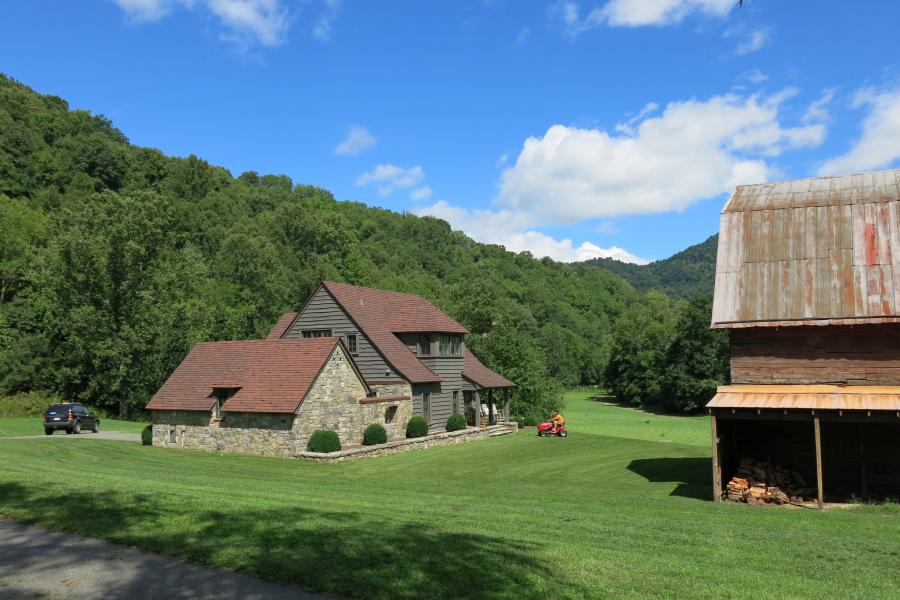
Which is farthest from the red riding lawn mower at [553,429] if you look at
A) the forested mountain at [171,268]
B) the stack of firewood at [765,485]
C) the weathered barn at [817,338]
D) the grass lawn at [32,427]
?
the grass lawn at [32,427]

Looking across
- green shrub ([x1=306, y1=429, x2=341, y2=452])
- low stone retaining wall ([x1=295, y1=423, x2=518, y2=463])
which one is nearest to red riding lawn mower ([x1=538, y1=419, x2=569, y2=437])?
low stone retaining wall ([x1=295, y1=423, x2=518, y2=463])

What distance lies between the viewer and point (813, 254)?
68.3 ft

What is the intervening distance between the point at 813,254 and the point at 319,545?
18.4 meters

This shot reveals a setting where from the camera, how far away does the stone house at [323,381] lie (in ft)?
94.1

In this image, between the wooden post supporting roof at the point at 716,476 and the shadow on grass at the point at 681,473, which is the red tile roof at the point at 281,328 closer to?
the shadow on grass at the point at 681,473

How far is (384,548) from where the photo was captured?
8523 millimetres

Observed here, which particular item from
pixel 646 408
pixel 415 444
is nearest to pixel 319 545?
pixel 415 444

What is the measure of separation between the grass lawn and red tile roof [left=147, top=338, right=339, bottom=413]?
9.37 meters

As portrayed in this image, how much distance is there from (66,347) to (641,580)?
2110 inches

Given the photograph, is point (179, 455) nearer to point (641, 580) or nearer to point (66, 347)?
point (641, 580)

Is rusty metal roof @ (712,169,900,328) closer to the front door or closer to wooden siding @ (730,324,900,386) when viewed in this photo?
wooden siding @ (730,324,900,386)

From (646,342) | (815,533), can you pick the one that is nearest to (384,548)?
(815,533)

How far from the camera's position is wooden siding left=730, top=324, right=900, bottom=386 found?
18.8m

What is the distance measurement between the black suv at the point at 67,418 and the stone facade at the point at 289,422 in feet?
23.9
